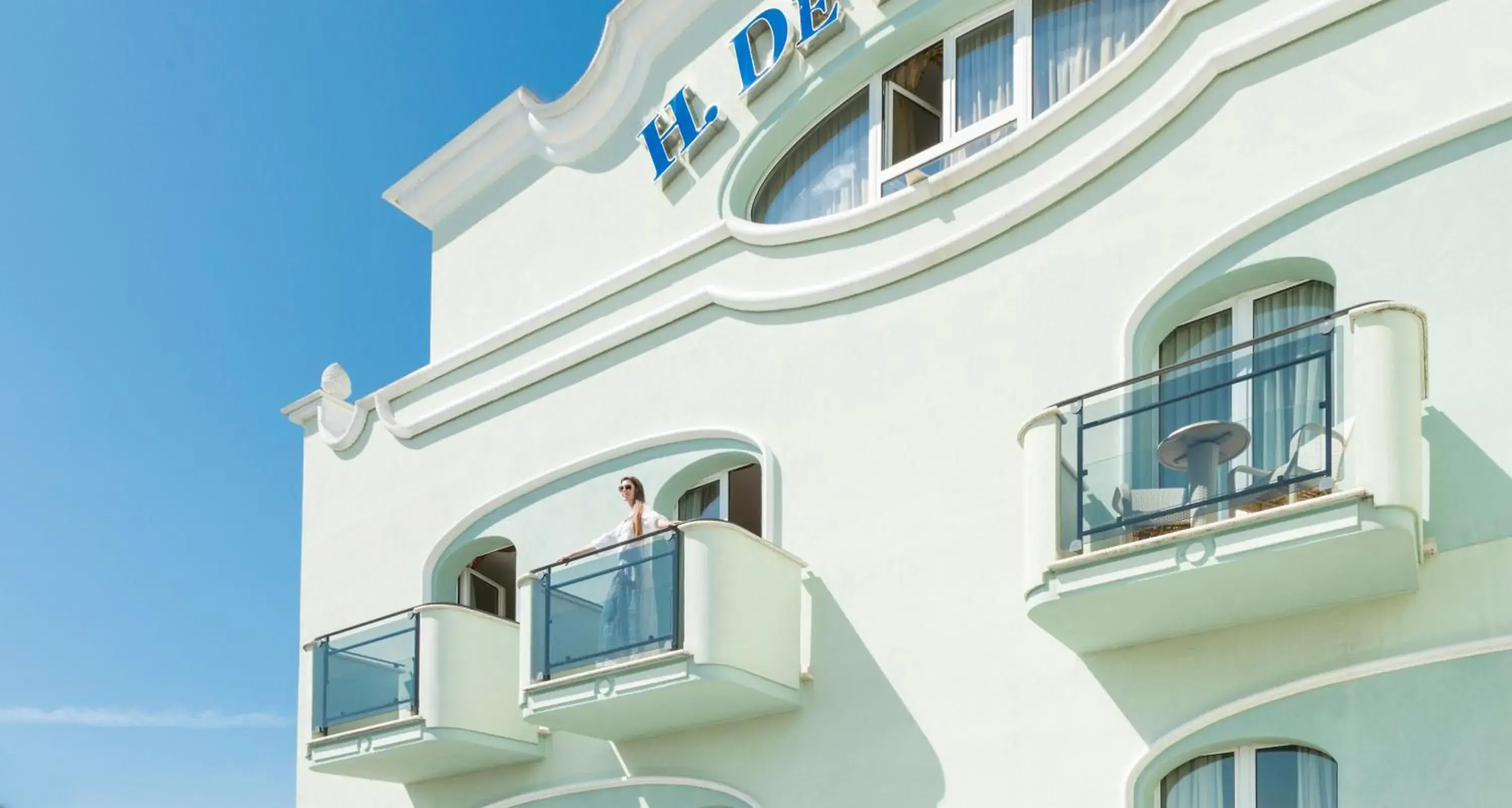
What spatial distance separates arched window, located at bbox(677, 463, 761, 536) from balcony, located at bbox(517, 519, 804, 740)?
1.57 metres

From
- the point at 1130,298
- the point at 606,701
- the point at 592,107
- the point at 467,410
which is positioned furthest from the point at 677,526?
the point at 592,107

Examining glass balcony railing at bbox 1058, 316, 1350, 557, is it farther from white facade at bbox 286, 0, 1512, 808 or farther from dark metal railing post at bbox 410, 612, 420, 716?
dark metal railing post at bbox 410, 612, 420, 716

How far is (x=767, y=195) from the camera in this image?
18000 millimetres

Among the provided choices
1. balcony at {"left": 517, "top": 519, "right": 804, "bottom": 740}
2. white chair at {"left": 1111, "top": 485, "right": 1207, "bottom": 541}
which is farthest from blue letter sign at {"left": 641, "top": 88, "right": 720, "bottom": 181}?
white chair at {"left": 1111, "top": 485, "right": 1207, "bottom": 541}

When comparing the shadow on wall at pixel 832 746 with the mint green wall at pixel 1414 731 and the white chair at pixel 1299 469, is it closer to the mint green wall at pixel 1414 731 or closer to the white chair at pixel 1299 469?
the mint green wall at pixel 1414 731

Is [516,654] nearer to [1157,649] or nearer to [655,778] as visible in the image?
[655,778]

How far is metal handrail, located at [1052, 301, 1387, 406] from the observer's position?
1123cm

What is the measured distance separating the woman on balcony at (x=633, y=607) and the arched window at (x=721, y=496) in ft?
4.78

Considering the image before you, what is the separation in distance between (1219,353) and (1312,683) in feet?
7.13

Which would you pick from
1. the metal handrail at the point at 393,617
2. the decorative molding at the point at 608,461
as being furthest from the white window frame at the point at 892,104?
the metal handrail at the point at 393,617

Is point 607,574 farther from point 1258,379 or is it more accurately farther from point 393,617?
point 1258,379

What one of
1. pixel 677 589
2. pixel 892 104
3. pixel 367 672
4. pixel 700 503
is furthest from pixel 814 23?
pixel 367 672

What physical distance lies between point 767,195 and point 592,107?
2.53 metres

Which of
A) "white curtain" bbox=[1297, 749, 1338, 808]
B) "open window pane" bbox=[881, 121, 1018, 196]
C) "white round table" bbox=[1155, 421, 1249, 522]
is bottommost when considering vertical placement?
"white curtain" bbox=[1297, 749, 1338, 808]
